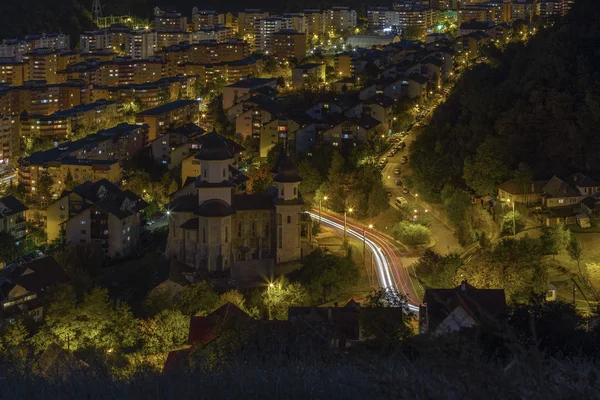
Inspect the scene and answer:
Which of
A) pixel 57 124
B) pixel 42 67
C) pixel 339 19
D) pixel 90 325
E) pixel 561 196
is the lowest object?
pixel 57 124

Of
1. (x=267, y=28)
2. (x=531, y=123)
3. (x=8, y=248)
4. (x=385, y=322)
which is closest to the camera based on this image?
(x=385, y=322)

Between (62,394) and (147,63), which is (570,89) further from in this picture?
(147,63)

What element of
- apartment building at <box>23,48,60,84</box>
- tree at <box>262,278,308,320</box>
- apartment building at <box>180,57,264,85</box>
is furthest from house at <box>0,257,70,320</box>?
apartment building at <box>23,48,60,84</box>

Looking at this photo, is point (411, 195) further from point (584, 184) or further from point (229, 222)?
point (229, 222)

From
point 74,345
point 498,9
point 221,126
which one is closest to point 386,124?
point 221,126

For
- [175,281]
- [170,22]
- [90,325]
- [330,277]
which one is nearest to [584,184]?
[330,277]

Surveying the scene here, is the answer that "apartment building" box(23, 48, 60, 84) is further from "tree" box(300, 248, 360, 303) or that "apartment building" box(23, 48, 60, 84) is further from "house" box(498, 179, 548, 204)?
"tree" box(300, 248, 360, 303)
